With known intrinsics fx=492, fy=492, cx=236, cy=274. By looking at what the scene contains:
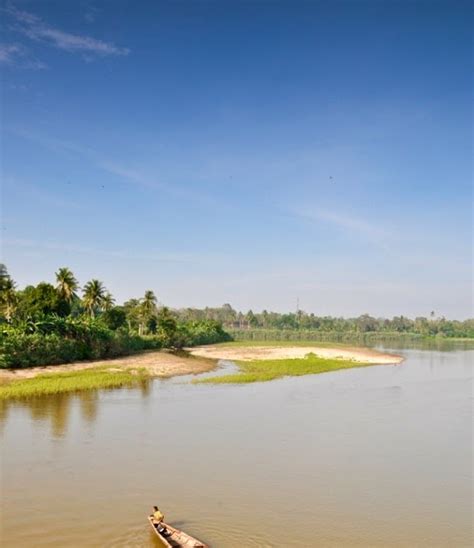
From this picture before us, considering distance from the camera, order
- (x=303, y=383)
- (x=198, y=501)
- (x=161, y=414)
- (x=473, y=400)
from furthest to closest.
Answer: (x=303, y=383)
(x=473, y=400)
(x=161, y=414)
(x=198, y=501)

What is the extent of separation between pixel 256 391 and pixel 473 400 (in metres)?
18.5

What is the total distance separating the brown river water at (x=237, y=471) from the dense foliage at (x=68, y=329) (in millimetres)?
13307

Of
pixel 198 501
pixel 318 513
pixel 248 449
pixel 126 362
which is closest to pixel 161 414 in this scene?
pixel 248 449

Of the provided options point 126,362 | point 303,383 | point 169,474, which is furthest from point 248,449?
point 126,362

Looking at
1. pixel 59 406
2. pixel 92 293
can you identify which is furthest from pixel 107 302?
pixel 59 406

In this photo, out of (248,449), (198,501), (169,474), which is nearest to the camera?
(198,501)

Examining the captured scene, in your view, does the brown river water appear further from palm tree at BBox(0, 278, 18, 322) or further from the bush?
palm tree at BBox(0, 278, 18, 322)

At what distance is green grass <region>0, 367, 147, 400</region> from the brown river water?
242 cm

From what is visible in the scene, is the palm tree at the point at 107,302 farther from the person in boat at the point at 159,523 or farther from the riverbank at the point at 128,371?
the person in boat at the point at 159,523

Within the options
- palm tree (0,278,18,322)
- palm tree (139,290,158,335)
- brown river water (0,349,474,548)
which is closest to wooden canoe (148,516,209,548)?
brown river water (0,349,474,548)

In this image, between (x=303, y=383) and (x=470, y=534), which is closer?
(x=470, y=534)

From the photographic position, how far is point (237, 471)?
21.7 meters

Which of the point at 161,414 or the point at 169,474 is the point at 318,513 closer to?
the point at 169,474

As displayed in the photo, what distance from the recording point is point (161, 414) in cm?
3256
